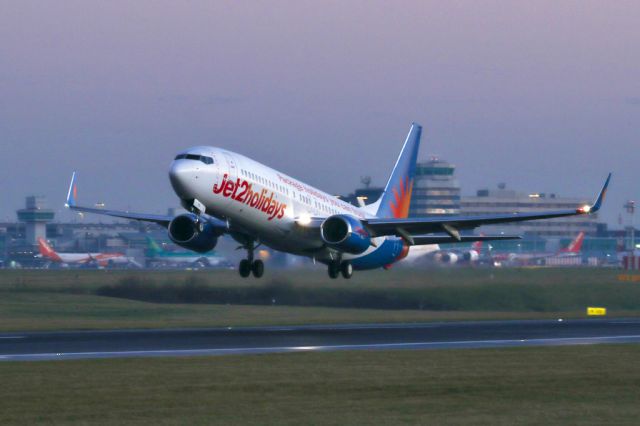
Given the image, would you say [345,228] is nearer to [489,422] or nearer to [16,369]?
[16,369]

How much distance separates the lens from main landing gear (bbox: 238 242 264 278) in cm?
4803

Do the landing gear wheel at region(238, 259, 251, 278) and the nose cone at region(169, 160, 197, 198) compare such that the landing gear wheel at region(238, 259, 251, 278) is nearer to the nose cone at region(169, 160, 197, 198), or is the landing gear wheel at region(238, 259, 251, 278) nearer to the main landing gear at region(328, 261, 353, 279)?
the main landing gear at region(328, 261, 353, 279)

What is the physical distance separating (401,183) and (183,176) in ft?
78.0

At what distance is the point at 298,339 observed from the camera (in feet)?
123

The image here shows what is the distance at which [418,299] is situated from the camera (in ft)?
210

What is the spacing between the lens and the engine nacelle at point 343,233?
1756 inches

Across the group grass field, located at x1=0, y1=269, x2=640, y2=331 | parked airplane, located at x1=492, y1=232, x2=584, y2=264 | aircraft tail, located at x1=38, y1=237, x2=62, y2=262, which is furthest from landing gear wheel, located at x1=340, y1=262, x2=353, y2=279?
aircraft tail, located at x1=38, y1=237, x2=62, y2=262

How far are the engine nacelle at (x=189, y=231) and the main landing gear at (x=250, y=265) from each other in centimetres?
281

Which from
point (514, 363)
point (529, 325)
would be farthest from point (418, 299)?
point (514, 363)

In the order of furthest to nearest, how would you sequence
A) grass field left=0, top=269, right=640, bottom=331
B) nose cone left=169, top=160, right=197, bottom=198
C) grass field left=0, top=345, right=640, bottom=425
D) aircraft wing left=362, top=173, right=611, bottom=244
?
grass field left=0, top=269, right=640, bottom=331, aircraft wing left=362, top=173, right=611, bottom=244, nose cone left=169, top=160, right=197, bottom=198, grass field left=0, top=345, right=640, bottom=425

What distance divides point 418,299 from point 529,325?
1772cm

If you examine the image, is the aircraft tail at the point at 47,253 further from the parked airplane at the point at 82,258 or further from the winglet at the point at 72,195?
the winglet at the point at 72,195

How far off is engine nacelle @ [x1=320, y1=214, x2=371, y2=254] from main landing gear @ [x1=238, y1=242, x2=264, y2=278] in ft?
14.1

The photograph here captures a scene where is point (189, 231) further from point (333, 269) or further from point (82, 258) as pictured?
point (82, 258)
